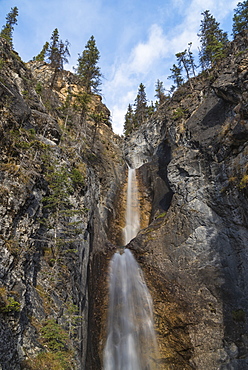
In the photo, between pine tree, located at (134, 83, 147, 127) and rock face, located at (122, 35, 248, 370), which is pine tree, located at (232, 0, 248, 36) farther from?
pine tree, located at (134, 83, 147, 127)

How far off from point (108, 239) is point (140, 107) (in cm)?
3833

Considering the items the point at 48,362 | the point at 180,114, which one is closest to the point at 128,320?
the point at 48,362

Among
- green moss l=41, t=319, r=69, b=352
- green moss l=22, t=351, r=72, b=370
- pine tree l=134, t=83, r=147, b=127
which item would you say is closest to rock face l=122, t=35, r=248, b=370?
green moss l=22, t=351, r=72, b=370

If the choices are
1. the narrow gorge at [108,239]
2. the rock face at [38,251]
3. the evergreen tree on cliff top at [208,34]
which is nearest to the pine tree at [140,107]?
the evergreen tree on cliff top at [208,34]

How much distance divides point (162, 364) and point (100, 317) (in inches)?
181

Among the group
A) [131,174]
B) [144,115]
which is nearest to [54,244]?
[131,174]

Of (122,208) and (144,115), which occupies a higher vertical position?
(144,115)

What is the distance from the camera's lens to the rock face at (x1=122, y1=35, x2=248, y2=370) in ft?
48.4

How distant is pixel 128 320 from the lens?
50.8 ft

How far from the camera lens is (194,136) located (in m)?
22.6

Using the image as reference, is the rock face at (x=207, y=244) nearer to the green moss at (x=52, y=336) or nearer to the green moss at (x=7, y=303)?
the green moss at (x=52, y=336)

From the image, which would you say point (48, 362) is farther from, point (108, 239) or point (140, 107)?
point (140, 107)

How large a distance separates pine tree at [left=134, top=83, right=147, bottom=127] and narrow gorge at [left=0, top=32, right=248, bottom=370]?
25.2 m

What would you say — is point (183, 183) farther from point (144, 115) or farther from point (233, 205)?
point (144, 115)
